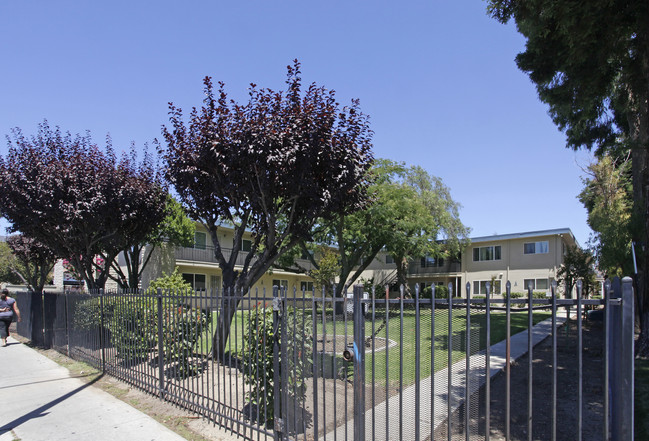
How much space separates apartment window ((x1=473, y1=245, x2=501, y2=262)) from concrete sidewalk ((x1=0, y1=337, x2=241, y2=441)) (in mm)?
33091

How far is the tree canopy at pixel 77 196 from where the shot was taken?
36.0 ft

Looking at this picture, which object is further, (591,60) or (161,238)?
(161,238)

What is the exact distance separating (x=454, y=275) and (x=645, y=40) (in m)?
31.3

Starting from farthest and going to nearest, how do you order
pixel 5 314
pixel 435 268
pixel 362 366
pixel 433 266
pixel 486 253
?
pixel 433 266
pixel 435 268
pixel 486 253
pixel 5 314
pixel 362 366

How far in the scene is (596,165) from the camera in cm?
→ 2550

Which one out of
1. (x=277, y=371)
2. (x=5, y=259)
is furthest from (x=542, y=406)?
(x=5, y=259)

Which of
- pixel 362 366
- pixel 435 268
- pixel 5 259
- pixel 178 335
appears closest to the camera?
pixel 362 366

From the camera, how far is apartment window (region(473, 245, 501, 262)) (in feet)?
117

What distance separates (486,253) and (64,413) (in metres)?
34.8

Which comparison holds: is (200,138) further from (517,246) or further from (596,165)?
(517,246)

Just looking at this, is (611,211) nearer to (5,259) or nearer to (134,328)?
(134,328)

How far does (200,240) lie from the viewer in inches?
1053

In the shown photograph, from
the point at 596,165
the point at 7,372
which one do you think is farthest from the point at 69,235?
the point at 596,165

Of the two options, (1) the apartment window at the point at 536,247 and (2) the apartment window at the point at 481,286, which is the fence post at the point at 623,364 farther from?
(2) the apartment window at the point at 481,286
